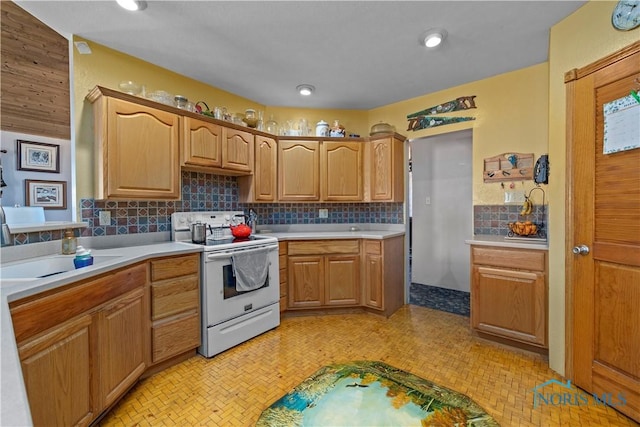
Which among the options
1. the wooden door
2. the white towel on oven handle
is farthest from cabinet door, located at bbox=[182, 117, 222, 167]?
the wooden door

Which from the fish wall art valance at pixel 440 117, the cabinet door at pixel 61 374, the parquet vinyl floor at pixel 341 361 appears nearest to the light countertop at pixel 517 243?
the parquet vinyl floor at pixel 341 361

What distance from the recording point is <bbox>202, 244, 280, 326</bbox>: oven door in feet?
7.32

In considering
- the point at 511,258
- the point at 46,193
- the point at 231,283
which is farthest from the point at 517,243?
the point at 46,193

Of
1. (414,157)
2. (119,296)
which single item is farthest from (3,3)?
(414,157)

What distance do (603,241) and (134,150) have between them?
322cm

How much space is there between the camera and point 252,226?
3.16 meters

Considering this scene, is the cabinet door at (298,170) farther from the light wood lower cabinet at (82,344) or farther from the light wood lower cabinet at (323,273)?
the light wood lower cabinet at (82,344)

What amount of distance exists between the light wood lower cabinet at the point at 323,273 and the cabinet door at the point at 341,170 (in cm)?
61

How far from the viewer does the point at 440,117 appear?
307 centimetres

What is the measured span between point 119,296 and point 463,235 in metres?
3.83

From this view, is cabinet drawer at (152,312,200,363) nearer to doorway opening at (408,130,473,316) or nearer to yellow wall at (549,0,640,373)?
doorway opening at (408,130,473,316)

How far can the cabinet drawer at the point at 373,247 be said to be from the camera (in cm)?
296

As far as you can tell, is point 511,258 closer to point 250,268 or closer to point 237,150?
point 250,268

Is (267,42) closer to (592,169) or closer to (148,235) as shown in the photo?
(148,235)
